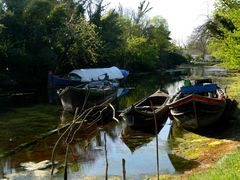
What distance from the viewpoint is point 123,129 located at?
21.5 m

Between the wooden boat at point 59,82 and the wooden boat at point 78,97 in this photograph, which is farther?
the wooden boat at point 59,82

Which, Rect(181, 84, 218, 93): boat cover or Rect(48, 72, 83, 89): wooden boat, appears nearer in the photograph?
Rect(181, 84, 218, 93): boat cover

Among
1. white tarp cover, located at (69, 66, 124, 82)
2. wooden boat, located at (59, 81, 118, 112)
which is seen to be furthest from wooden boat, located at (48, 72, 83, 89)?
wooden boat, located at (59, 81, 118, 112)

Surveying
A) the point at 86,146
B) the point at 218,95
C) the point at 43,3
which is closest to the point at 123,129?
the point at 86,146

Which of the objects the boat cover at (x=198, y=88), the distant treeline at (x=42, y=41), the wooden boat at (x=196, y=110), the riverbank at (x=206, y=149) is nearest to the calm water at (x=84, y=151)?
the riverbank at (x=206, y=149)

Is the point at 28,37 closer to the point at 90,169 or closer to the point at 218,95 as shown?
the point at 218,95

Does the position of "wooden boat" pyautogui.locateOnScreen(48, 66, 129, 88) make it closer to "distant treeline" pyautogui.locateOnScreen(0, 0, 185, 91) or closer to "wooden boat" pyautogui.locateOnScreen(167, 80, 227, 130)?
"distant treeline" pyautogui.locateOnScreen(0, 0, 185, 91)

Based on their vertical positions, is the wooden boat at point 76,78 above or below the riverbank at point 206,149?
above

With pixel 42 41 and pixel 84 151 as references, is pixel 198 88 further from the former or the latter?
pixel 42 41

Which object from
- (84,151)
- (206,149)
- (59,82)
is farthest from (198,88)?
(59,82)

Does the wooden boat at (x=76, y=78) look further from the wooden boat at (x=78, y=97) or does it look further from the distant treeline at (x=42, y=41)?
the wooden boat at (x=78, y=97)

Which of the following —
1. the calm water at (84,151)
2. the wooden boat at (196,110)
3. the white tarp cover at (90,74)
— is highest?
the white tarp cover at (90,74)

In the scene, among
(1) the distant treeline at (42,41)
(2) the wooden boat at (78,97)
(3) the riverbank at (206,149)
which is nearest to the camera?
(3) the riverbank at (206,149)

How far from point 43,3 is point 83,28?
237 inches
